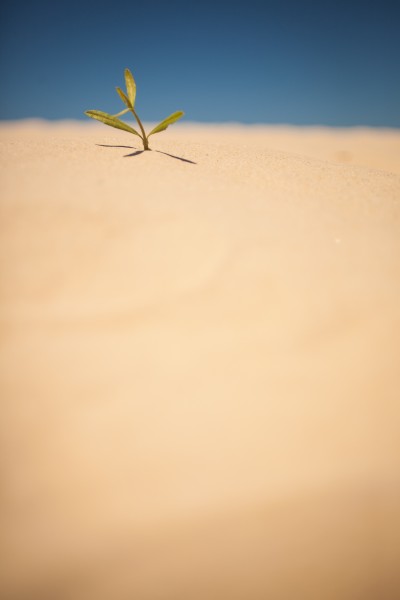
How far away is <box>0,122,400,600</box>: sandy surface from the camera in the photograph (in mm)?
693

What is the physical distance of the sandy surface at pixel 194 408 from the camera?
693 millimetres

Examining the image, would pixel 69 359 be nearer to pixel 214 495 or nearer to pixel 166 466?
pixel 166 466

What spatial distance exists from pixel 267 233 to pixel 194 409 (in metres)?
0.68

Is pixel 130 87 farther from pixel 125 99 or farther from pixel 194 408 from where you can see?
pixel 194 408

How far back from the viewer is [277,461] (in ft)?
2.47

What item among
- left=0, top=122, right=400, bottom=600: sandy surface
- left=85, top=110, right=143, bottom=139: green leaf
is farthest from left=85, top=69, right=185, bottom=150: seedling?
left=0, top=122, right=400, bottom=600: sandy surface

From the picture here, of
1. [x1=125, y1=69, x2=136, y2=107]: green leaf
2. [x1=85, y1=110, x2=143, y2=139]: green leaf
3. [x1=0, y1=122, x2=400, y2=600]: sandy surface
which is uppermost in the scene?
[x1=125, y1=69, x2=136, y2=107]: green leaf

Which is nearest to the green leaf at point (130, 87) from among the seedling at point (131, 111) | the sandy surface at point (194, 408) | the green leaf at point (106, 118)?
the seedling at point (131, 111)

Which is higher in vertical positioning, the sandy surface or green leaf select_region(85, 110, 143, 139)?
green leaf select_region(85, 110, 143, 139)

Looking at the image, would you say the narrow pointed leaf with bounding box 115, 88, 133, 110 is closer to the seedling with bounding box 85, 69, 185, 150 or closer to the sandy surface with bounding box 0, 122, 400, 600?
the seedling with bounding box 85, 69, 185, 150

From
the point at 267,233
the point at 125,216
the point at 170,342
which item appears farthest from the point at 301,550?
the point at 125,216

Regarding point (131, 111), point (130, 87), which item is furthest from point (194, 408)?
point (130, 87)

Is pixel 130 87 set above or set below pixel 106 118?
above

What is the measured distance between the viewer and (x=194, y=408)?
798 mm
